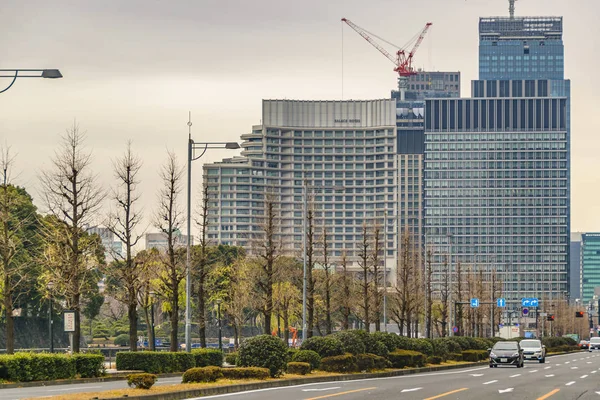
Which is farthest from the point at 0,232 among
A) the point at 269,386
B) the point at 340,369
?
the point at 269,386

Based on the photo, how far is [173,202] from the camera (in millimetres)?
57594

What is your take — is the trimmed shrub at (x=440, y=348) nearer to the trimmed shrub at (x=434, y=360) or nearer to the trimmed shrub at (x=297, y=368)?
the trimmed shrub at (x=434, y=360)

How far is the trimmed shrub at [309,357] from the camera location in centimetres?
4197

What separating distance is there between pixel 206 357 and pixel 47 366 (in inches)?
452

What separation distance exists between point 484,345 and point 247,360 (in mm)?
41356

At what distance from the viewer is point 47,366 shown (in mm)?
40469

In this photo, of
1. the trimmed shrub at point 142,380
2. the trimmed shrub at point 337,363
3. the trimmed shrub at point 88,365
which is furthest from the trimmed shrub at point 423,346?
the trimmed shrub at point 142,380

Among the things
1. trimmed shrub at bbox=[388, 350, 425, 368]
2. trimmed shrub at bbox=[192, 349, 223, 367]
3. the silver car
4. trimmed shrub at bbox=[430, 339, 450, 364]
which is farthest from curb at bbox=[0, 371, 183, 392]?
the silver car

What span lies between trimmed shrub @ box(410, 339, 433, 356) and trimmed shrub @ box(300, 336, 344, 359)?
1263 cm

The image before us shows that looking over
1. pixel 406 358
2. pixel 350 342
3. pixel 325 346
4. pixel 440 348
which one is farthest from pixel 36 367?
pixel 440 348

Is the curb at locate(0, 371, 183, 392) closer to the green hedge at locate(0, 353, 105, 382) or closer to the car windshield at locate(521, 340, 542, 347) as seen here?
the green hedge at locate(0, 353, 105, 382)

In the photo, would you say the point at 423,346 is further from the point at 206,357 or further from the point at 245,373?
the point at 245,373

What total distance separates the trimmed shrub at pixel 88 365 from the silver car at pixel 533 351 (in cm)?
3648

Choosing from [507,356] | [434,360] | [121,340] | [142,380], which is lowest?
[121,340]
